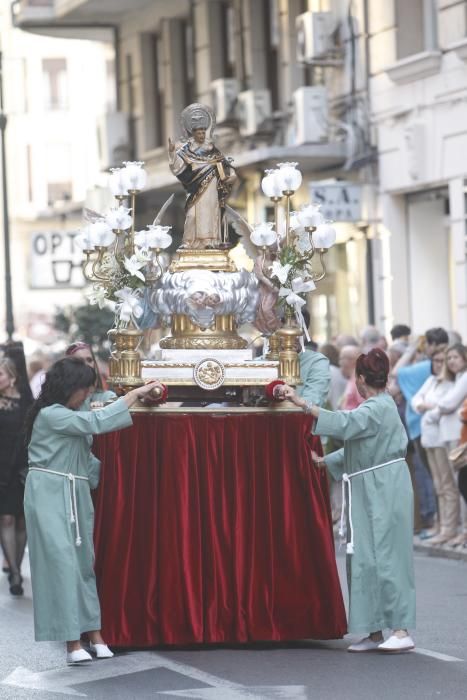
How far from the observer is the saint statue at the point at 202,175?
11875mm

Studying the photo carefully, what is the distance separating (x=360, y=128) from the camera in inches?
965

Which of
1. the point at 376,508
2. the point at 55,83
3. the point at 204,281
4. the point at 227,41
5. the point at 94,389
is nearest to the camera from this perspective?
the point at 376,508

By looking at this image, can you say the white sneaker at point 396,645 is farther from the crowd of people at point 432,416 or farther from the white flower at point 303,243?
the crowd of people at point 432,416

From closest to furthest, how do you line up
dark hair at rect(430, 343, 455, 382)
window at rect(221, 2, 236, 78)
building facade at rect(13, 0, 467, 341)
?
dark hair at rect(430, 343, 455, 382)
building facade at rect(13, 0, 467, 341)
window at rect(221, 2, 236, 78)

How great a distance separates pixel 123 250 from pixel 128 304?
1.08 feet

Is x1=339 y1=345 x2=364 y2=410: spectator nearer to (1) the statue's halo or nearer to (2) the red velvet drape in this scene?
(1) the statue's halo

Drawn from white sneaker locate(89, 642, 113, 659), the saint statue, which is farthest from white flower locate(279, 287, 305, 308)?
white sneaker locate(89, 642, 113, 659)

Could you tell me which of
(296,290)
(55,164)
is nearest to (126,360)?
(296,290)

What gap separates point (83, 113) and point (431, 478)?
49298 millimetres

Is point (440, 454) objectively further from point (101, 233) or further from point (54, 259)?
point (54, 259)

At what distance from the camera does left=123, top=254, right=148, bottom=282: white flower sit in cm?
1142

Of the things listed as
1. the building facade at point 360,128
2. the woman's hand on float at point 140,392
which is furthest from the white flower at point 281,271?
the building facade at point 360,128

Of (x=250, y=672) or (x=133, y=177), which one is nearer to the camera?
(x=250, y=672)

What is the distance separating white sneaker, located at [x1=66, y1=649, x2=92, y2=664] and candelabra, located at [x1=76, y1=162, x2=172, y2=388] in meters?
1.60
